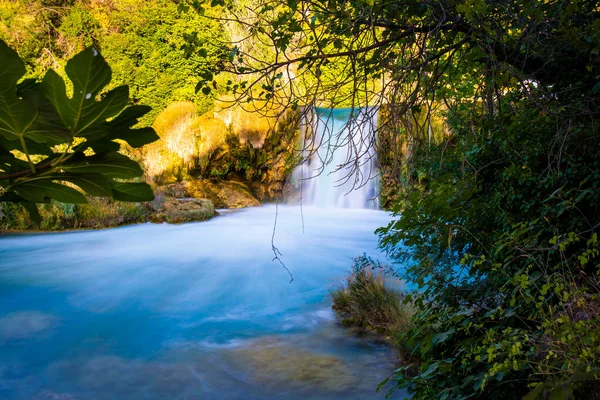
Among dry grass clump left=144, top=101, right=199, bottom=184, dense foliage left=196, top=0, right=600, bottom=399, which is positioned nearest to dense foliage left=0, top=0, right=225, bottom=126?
dry grass clump left=144, top=101, right=199, bottom=184

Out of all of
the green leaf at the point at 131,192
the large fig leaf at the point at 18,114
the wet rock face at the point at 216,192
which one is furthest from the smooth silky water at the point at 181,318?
the wet rock face at the point at 216,192

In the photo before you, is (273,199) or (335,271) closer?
(335,271)

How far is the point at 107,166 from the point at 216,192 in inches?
609

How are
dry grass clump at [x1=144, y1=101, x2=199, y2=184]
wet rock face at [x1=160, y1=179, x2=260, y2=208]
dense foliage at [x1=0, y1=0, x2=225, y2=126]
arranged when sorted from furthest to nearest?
1. dense foliage at [x1=0, y1=0, x2=225, y2=126]
2. dry grass clump at [x1=144, y1=101, x2=199, y2=184]
3. wet rock face at [x1=160, y1=179, x2=260, y2=208]

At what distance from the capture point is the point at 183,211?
13000 millimetres

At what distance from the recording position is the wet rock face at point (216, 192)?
15.3 m

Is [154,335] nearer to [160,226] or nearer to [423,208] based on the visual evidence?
[423,208]

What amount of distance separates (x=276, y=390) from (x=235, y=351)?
3.49 ft

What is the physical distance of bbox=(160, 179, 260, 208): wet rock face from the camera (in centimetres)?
1530

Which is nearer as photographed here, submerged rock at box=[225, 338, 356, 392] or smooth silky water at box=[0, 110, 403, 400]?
submerged rock at box=[225, 338, 356, 392]

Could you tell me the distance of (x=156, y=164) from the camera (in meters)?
16.3

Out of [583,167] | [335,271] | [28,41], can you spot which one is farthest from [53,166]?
[28,41]

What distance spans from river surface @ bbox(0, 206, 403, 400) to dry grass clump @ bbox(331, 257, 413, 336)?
253 mm

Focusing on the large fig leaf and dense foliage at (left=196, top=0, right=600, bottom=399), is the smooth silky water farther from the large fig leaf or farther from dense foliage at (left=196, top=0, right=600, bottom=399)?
the large fig leaf
